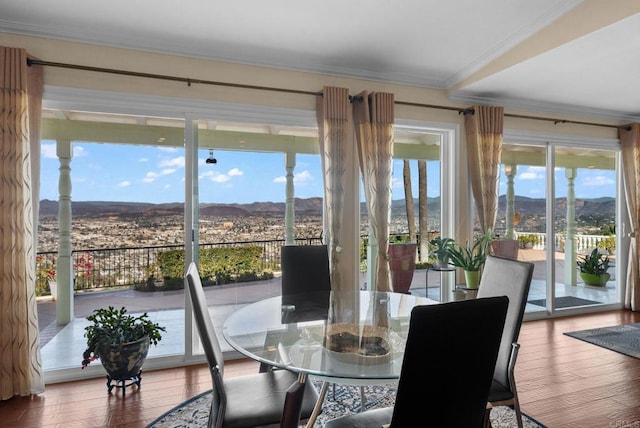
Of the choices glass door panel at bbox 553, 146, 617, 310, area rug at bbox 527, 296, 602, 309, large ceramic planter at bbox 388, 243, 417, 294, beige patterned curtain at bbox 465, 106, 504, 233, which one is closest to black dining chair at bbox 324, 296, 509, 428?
large ceramic planter at bbox 388, 243, 417, 294

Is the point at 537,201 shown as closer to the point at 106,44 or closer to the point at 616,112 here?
the point at 616,112

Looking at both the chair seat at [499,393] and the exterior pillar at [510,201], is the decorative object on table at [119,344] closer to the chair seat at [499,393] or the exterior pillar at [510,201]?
the chair seat at [499,393]

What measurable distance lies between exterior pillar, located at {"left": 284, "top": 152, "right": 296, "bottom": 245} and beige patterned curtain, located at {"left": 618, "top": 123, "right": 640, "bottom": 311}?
4.39 metres

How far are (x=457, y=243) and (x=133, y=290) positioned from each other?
321cm

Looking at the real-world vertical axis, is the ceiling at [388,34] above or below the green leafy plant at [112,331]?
above

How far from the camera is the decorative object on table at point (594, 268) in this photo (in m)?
5.00

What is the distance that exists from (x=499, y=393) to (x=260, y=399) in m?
1.13

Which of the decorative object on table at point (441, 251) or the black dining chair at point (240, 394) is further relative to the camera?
the decorative object on table at point (441, 251)

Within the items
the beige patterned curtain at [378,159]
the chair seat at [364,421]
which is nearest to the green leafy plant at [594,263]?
the beige patterned curtain at [378,159]

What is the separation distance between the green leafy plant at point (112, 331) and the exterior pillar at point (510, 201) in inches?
152

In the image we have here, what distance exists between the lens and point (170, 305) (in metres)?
3.36

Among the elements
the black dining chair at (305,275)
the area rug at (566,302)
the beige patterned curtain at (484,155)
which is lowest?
the area rug at (566,302)

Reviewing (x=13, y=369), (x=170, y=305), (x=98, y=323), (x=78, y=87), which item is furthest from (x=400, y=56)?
(x=13, y=369)

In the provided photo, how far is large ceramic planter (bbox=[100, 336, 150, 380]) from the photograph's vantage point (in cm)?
267
